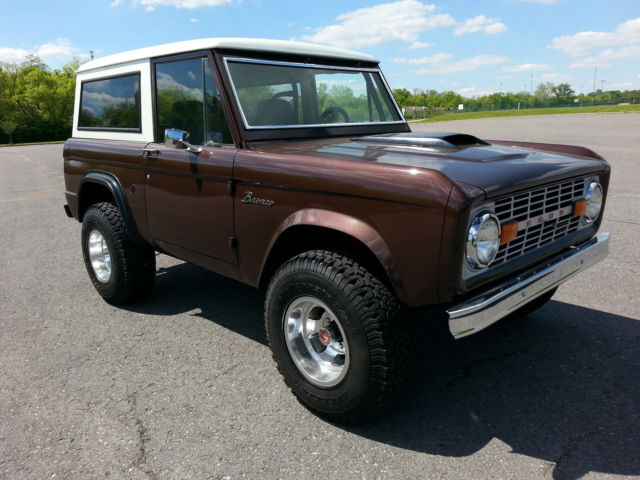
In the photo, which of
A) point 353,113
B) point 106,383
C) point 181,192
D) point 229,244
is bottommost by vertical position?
point 106,383

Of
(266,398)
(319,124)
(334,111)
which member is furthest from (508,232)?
(334,111)

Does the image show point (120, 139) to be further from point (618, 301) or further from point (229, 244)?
point (618, 301)

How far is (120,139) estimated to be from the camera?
4.11m

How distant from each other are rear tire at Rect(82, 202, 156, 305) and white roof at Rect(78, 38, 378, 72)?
1192 millimetres

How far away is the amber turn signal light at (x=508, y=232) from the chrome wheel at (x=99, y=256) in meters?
3.29

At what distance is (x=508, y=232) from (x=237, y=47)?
2.02m

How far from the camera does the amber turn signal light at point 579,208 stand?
293cm

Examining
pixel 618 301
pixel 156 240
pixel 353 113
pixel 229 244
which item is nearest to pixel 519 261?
pixel 229 244

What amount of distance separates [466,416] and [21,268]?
4960 mm

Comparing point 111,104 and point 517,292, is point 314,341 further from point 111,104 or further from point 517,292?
point 111,104

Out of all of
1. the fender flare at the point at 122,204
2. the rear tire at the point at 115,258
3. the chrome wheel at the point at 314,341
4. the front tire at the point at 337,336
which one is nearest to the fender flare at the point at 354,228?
the front tire at the point at 337,336

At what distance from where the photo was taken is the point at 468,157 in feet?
8.81

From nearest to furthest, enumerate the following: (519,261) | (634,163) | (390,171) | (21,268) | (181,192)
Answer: (390,171) < (519,261) < (181,192) < (21,268) < (634,163)

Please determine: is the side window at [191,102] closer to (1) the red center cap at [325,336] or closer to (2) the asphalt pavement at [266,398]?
(1) the red center cap at [325,336]
